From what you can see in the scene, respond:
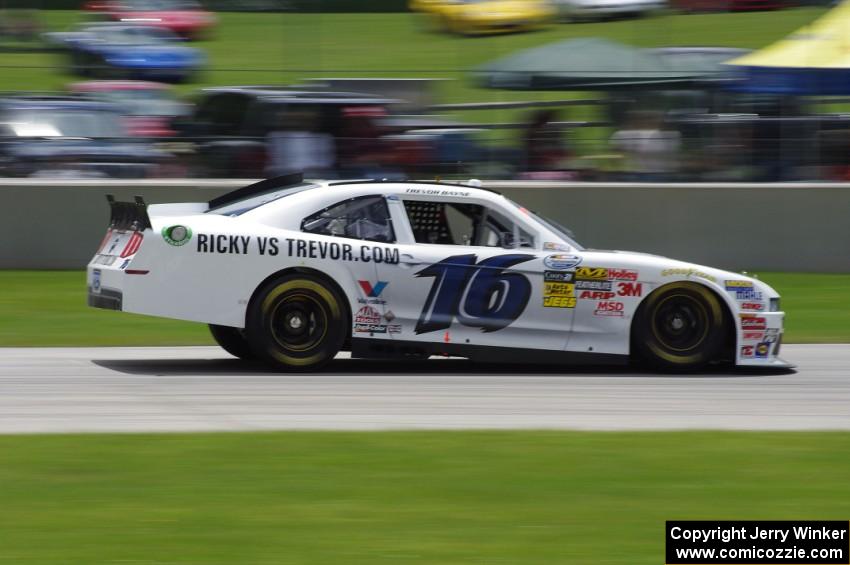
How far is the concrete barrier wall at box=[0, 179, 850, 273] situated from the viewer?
1562 cm

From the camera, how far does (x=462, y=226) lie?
9953 mm

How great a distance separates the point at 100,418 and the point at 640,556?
3.93 metres

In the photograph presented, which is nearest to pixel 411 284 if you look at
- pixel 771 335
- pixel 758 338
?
pixel 758 338

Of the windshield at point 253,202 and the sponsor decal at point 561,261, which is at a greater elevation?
the windshield at point 253,202

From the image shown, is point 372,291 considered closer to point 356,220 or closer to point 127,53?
point 356,220

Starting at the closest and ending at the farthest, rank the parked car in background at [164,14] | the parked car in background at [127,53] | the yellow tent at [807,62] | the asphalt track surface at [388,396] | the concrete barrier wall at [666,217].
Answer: the asphalt track surface at [388,396]
the concrete barrier wall at [666,217]
the yellow tent at [807,62]
the parked car in background at [127,53]
the parked car in background at [164,14]

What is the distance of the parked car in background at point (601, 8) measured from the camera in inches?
728

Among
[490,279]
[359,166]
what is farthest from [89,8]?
[490,279]

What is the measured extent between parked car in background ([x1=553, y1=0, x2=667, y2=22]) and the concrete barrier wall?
3.41 m

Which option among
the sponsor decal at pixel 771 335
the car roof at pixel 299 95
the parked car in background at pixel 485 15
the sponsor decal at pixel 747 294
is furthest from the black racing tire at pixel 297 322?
the parked car in background at pixel 485 15

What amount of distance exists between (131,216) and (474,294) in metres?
2.52

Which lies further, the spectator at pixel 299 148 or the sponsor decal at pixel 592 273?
the spectator at pixel 299 148

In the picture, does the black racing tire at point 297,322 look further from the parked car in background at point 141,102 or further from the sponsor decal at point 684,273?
the parked car in background at point 141,102

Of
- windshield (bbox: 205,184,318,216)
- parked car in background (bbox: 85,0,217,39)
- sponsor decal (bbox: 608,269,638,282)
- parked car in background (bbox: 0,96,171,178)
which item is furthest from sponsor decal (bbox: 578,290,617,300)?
parked car in background (bbox: 85,0,217,39)
